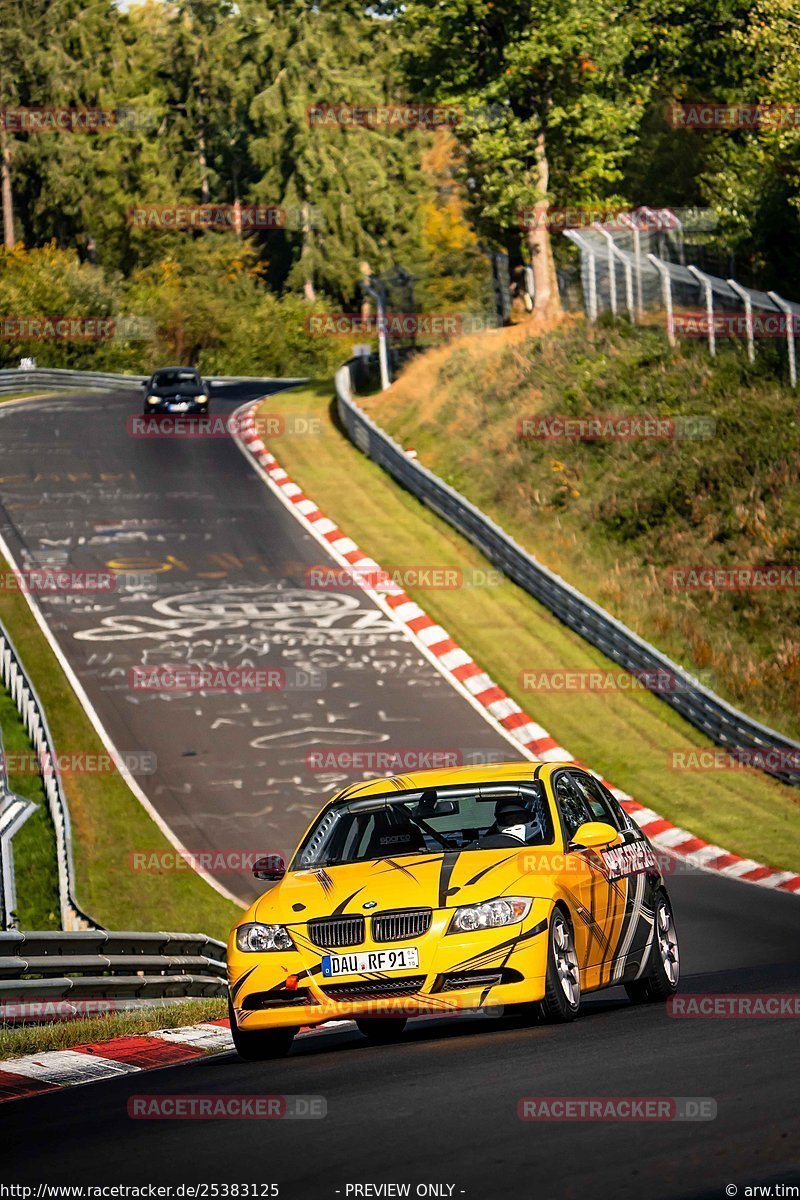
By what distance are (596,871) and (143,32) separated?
9205 cm

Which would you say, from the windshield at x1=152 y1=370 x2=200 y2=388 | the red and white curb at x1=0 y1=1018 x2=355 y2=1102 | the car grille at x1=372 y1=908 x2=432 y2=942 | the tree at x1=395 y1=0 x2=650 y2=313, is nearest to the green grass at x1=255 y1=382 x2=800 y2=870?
the windshield at x1=152 y1=370 x2=200 y2=388

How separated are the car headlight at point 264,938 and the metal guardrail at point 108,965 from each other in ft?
7.18

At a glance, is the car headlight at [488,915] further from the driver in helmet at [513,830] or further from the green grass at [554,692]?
the green grass at [554,692]

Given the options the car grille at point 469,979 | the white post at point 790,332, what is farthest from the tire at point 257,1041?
the white post at point 790,332

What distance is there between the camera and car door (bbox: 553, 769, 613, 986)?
9680 mm

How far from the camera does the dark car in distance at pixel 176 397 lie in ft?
154

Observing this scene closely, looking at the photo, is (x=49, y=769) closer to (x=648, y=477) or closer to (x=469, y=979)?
(x=469, y=979)

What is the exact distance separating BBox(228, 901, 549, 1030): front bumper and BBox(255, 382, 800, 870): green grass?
466 inches

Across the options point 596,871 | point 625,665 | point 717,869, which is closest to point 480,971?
point 596,871

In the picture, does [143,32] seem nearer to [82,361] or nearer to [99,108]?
[99,108]

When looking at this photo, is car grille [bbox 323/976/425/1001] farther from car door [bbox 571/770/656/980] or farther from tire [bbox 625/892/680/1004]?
tire [bbox 625/892/680/1004]

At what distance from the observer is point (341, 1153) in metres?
6.30

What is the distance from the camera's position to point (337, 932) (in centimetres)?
923

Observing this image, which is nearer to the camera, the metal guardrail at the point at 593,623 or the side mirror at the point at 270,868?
the side mirror at the point at 270,868
